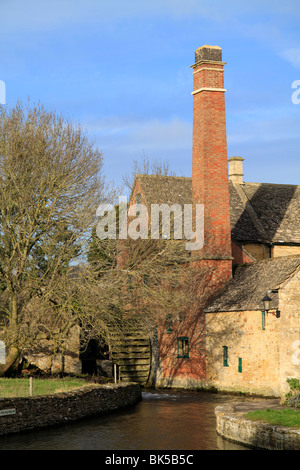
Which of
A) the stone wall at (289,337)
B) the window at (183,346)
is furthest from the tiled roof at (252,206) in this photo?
the stone wall at (289,337)

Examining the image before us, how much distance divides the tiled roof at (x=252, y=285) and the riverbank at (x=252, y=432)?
784 centimetres

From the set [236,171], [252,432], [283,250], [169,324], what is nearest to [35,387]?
[252,432]

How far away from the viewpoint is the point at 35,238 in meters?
23.3

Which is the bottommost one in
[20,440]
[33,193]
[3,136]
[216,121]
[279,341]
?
[20,440]

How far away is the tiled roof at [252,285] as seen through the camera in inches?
1005

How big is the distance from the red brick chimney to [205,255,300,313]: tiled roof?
4.70 feet

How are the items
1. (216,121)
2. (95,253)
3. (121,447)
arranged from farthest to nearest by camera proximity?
1. (216,121)
2. (95,253)
3. (121,447)

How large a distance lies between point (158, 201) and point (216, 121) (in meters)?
5.63

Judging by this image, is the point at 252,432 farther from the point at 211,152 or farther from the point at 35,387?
the point at 211,152

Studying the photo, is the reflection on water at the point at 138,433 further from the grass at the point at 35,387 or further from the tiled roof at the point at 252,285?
the tiled roof at the point at 252,285
